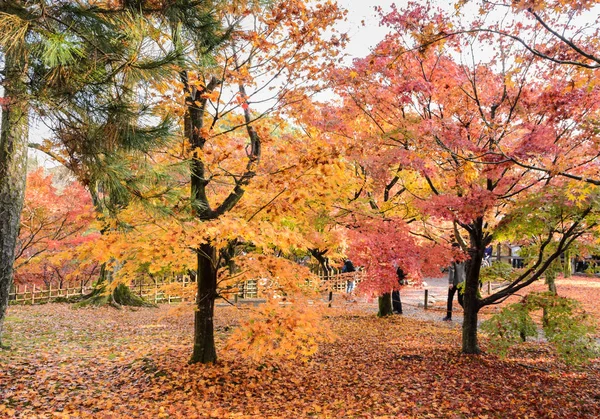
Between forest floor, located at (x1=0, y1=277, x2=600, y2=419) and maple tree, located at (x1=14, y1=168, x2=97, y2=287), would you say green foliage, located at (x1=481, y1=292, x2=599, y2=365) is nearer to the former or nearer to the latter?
forest floor, located at (x1=0, y1=277, x2=600, y2=419)

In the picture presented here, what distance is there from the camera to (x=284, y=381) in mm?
6785

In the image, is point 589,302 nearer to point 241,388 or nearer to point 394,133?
point 394,133

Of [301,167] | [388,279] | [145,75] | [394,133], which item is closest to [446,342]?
[388,279]

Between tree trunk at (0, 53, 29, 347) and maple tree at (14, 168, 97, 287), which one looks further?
maple tree at (14, 168, 97, 287)

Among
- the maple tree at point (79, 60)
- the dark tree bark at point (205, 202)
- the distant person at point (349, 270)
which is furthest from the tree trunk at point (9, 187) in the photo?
the distant person at point (349, 270)

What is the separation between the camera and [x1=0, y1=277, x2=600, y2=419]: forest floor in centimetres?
538

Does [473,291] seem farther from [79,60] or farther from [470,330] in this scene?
[79,60]

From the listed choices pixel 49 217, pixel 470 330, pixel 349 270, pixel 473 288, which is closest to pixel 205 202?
pixel 473 288

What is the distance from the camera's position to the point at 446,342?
31.5ft

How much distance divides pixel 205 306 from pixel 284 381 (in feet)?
Result: 6.04

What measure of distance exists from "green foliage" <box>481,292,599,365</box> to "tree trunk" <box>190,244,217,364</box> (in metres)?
4.88

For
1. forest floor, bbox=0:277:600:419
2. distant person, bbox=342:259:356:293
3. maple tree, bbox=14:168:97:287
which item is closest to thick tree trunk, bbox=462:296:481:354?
forest floor, bbox=0:277:600:419

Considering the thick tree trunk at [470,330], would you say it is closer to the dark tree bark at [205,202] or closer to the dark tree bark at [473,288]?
the dark tree bark at [473,288]

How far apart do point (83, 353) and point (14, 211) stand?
3263 mm
